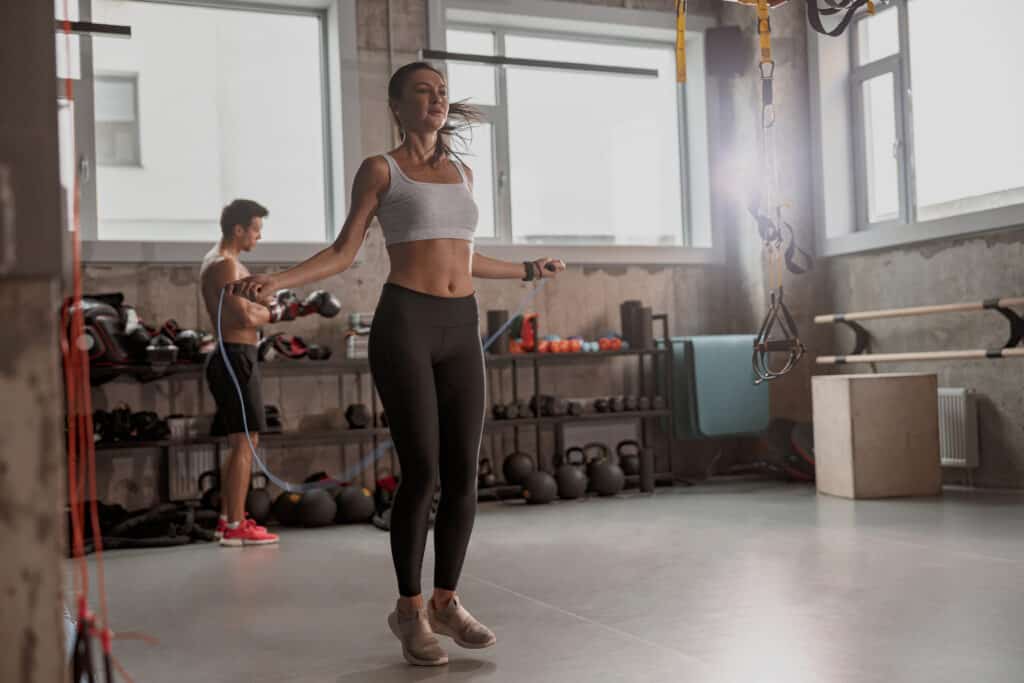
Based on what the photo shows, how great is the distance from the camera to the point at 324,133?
22.5 ft

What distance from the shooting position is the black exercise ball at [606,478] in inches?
251

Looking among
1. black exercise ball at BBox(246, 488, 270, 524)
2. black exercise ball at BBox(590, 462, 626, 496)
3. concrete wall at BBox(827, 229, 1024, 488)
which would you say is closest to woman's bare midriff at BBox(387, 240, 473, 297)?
black exercise ball at BBox(246, 488, 270, 524)

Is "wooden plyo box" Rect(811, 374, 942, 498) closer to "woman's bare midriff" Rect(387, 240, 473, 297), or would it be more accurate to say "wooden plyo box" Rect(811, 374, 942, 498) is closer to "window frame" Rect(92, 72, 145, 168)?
"woman's bare midriff" Rect(387, 240, 473, 297)

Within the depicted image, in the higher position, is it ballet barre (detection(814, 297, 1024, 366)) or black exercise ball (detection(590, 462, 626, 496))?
ballet barre (detection(814, 297, 1024, 366))

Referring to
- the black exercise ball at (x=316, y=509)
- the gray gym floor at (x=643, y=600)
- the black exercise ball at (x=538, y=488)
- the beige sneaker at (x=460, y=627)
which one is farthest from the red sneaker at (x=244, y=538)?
the beige sneaker at (x=460, y=627)

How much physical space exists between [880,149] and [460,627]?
546 cm

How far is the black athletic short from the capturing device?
16.1 ft

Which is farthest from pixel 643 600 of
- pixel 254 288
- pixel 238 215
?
pixel 238 215

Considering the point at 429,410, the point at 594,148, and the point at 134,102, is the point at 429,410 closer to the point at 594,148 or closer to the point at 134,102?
the point at 134,102

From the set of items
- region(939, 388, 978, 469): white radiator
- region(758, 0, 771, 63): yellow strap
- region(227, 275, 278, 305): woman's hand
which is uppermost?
region(758, 0, 771, 63): yellow strap

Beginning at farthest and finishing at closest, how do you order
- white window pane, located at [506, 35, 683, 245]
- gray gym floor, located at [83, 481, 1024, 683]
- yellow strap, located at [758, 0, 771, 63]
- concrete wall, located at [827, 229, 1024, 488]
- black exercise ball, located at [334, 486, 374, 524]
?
white window pane, located at [506, 35, 683, 245]
concrete wall, located at [827, 229, 1024, 488]
black exercise ball, located at [334, 486, 374, 524]
yellow strap, located at [758, 0, 771, 63]
gray gym floor, located at [83, 481, 1024, 683]

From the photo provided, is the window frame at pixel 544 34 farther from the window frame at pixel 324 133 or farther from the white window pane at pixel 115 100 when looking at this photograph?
the white window pane at pixel 115 100

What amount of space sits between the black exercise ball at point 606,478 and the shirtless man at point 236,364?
7.00 ft

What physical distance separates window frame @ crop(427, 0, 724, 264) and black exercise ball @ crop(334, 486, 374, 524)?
2036mm
